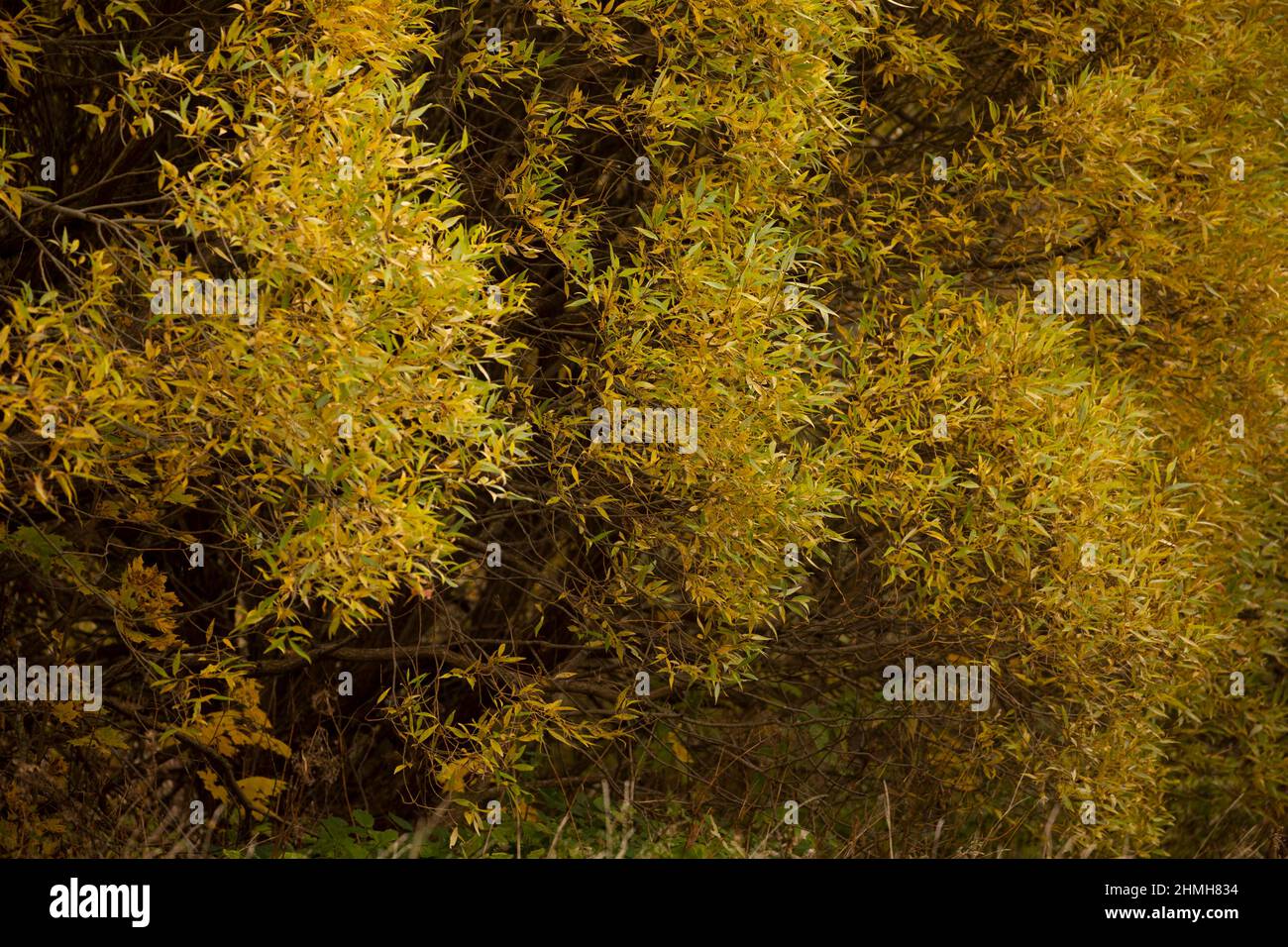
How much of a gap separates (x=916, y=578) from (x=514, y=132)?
8.71 ft

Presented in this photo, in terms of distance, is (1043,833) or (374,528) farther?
(1043,833)

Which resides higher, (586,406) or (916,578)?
(586,406)

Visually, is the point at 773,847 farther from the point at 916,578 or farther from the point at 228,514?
the point at 228,514

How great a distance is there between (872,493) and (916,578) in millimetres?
429

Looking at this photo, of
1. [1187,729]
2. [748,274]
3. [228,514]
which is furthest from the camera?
[1187,729]

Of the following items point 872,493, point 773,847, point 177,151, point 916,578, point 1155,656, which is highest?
point 177,151

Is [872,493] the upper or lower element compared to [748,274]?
lower

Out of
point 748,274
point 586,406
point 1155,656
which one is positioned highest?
point 748,274

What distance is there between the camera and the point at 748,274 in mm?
5219

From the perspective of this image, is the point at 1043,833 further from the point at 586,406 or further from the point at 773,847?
the point at 586,406

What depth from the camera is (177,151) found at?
5316 mm
